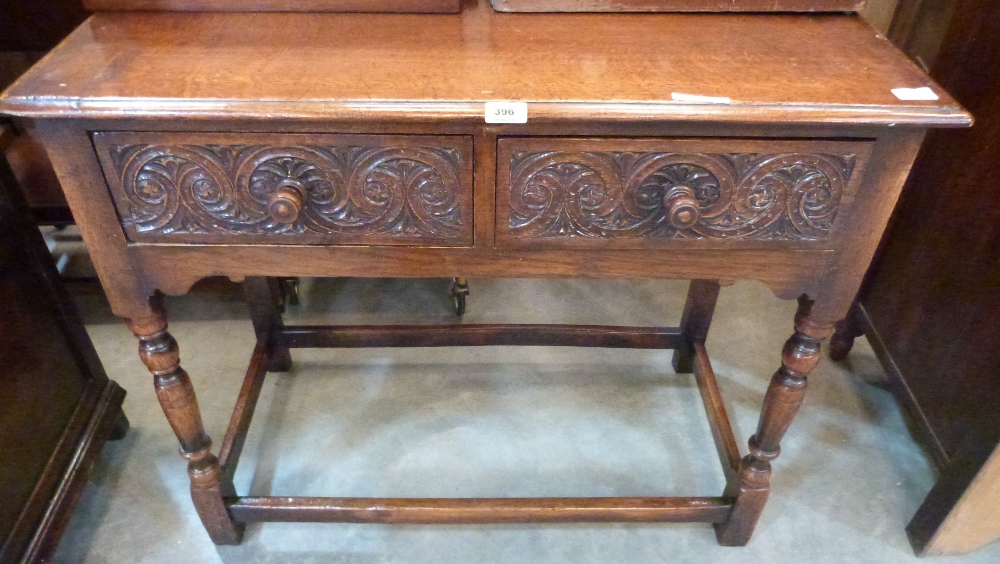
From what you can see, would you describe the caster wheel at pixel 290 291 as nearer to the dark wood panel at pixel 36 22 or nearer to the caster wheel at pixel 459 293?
the caster wheel at pixel 459 293

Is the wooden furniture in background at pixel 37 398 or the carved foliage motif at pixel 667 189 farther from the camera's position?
the wooden furniture in background at pixel 37 398

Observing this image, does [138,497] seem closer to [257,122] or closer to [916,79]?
[257,122]

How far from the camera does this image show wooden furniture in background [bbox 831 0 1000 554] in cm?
118

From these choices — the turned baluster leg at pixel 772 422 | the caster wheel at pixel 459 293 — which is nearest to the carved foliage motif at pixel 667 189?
the turned baluster leg at pixel 772 422

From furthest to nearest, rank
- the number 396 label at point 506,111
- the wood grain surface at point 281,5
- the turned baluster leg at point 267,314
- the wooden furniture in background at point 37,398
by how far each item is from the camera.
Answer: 1. the turned baluster leg at point 267,314
2. the wooden furniture in background at point 37,398
3. the wood grain surface at point 281,5
4. the number 396 label at point 506,111

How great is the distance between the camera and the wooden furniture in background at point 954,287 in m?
1.18

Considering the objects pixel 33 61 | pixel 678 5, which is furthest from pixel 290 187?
pixel 33 61

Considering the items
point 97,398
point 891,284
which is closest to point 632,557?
point 891,284

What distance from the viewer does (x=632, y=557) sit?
1.31 metres

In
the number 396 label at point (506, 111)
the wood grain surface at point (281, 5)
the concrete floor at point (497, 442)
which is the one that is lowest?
the concrete floor at point (497, 442)

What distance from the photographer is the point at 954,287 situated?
129 cm

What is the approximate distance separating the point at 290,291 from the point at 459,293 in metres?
0.45

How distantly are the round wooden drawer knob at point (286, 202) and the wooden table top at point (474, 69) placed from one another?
99 mm

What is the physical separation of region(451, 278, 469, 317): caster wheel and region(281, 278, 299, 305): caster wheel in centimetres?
41
